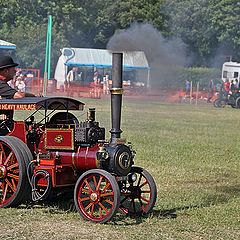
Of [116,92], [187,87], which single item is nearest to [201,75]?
[187,87]

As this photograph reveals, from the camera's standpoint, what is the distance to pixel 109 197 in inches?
271

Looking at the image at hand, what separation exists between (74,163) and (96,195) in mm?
510

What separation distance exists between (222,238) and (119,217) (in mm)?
1268

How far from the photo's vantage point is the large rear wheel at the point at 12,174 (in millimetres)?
7195

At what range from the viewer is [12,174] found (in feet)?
24.3

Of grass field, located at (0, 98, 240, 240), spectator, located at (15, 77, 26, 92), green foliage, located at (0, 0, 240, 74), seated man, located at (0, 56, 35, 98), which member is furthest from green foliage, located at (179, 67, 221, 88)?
seated man, located at (0, 56, 35, 98)

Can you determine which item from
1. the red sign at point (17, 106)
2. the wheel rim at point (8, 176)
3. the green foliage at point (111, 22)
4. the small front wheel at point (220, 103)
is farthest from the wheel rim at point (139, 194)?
the small front wheel at point (220, 103)

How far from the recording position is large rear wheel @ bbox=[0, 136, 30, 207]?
7.20 meters

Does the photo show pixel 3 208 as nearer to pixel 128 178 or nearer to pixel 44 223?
pixel 44 223

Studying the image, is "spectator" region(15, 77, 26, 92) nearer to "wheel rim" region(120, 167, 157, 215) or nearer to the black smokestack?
"wheel rim" region(120, 167, 157, 215)

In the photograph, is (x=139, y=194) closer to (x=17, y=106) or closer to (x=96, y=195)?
(x=96, y=195)

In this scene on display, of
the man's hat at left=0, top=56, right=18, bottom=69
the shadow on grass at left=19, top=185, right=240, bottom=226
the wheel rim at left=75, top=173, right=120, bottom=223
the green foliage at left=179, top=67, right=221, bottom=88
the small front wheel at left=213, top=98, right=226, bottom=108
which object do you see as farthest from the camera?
the green foliage at left=179, top=67, right=221, bottom=88

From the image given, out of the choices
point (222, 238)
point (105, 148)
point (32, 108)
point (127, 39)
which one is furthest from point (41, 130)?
point (127, 39)

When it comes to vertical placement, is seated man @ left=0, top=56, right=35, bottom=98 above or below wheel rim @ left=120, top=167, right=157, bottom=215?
above
